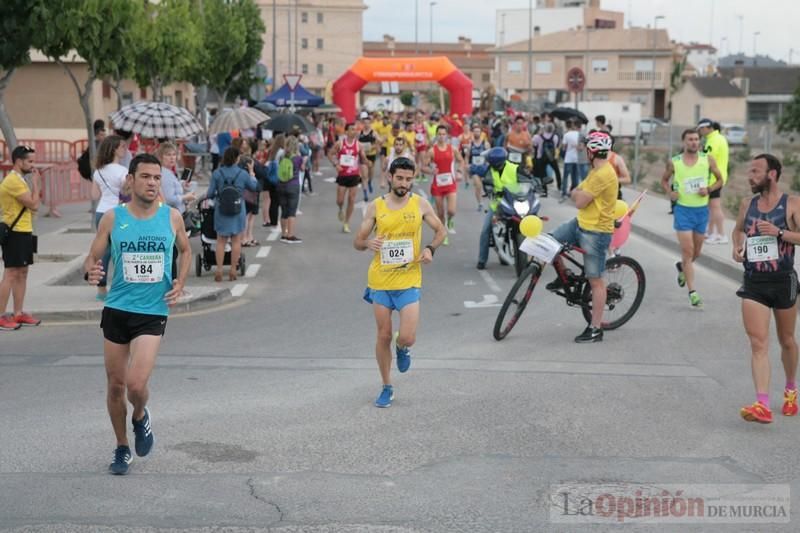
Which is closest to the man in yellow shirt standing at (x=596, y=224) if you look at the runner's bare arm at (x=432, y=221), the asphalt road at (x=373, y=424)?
the asphalt road at (x=373, y=424)

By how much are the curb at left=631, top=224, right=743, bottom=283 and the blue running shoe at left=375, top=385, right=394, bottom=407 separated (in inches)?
313

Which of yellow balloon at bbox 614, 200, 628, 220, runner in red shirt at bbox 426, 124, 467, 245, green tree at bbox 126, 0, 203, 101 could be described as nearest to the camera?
yellow balloon at bbox 614, 200, 628, 220

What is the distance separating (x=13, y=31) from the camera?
17219mm

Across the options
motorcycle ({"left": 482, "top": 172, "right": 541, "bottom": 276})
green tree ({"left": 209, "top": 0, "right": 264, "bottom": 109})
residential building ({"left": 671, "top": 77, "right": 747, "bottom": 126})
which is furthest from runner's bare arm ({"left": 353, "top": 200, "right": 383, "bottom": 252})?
residential building ({"left": 671, "top": 77, "right": 747, "bottom": 126})

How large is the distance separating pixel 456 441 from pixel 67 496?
7.87ft

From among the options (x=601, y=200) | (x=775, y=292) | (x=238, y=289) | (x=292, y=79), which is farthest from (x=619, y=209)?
(x=292, y=79)

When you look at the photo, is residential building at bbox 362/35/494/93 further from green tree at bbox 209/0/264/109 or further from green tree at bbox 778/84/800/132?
green tree at bbox 209/0/264/109

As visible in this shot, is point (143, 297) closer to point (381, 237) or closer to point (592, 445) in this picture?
point (381, 237)

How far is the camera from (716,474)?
6.77 m

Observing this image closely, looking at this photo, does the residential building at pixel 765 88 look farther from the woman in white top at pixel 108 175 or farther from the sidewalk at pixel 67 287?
the woman in white top at pixel 108 175

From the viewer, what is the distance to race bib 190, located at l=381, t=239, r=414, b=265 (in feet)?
27.4

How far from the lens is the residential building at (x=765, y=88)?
9875 centimetres

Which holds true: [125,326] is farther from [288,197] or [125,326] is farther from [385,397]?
[288,197]

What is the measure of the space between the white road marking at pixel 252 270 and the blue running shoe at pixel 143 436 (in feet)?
28.9
